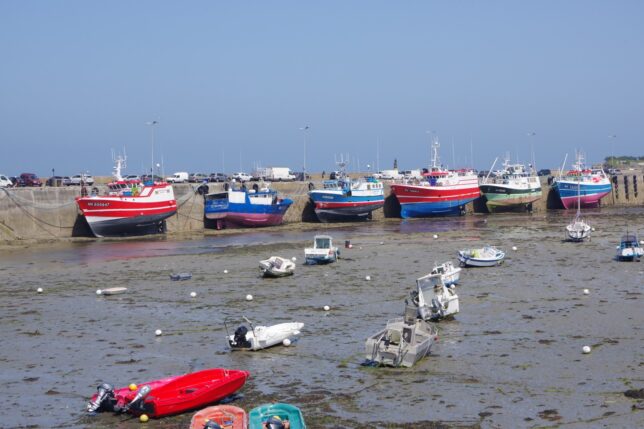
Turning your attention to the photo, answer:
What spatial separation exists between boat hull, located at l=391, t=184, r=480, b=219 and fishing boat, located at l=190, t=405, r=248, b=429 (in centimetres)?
5021

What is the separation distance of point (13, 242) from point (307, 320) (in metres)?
29.2

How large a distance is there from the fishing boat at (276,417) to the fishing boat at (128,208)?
36.9 metres

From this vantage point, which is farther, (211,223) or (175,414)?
(211,223)

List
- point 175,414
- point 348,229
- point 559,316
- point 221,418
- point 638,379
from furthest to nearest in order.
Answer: point 348,229
point 559,316
point 638,379
point 175,414
point 221,418

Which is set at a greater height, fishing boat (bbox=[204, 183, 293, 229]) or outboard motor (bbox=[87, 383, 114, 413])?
fishing boat (bbox=[204, 183, 293, 229])

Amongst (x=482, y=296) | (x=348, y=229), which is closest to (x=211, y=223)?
(x=348, y=229)

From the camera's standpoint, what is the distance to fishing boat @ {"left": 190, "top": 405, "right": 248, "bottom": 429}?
14.2 meters

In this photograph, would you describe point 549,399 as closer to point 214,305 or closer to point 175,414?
point 175,414

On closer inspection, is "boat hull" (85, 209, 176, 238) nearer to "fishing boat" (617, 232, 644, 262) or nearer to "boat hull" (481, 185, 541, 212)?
"boat hull" (481, 185, 541, 212)

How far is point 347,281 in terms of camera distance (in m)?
31.4

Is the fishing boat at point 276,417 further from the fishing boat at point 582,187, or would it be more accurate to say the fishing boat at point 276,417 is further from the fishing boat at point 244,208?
the fishing boat at point 582,187

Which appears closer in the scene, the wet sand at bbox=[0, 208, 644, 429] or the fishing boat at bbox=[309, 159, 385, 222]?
the wet sand at bbox=[0, 208, 644, 429]

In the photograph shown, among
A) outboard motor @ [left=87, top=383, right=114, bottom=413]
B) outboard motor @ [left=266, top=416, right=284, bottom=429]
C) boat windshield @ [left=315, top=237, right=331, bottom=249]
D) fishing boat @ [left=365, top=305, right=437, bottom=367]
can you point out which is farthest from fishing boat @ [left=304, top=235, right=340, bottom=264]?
outboard motor @ [left=266, top=416, right=284, bottom=429]

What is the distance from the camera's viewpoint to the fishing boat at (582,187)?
70.9 meters
